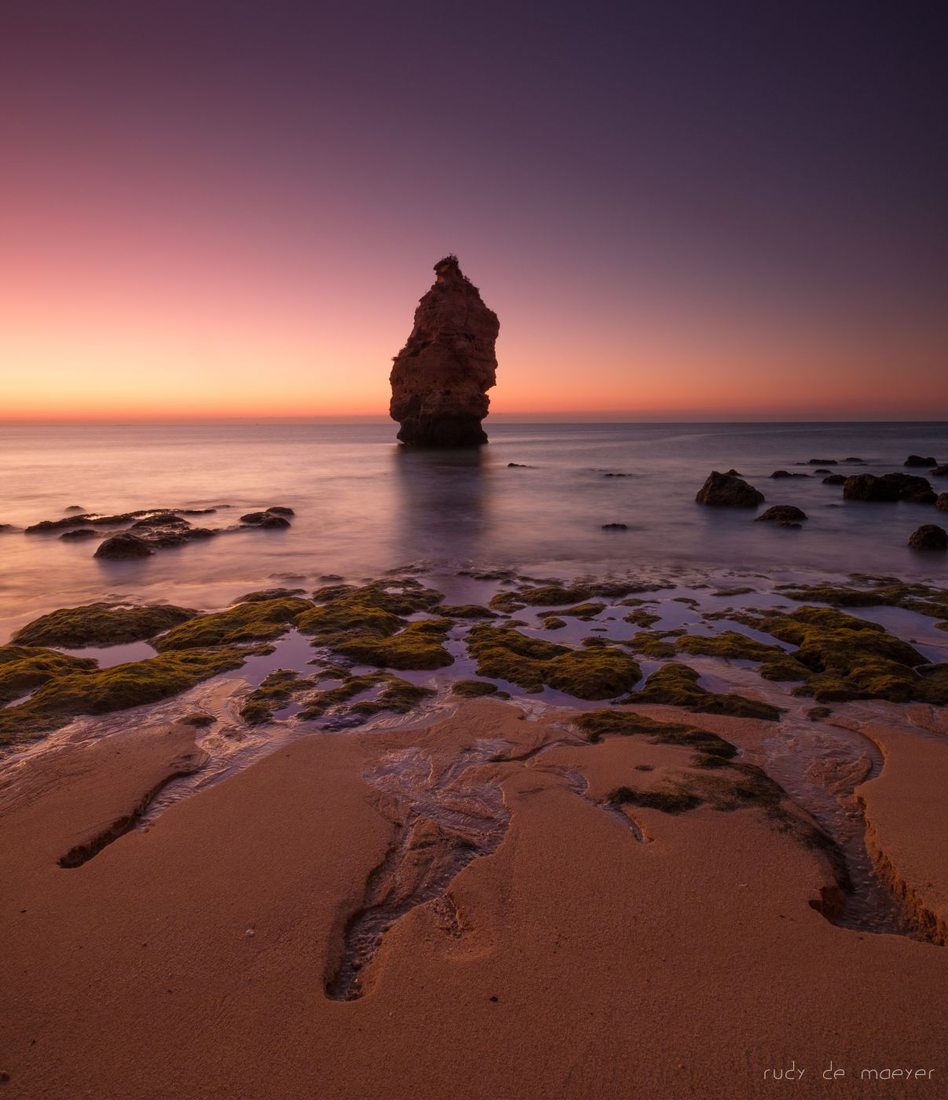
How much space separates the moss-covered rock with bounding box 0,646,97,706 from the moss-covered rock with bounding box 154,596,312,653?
1056 mm

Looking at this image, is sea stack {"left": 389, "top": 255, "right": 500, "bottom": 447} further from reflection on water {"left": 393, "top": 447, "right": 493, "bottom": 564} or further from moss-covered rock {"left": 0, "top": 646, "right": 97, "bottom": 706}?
moss-covered rock {"left": 0, "top": 646, "right": 97, "bottom": 706}

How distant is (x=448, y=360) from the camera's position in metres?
49.3

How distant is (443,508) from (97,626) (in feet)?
53.3

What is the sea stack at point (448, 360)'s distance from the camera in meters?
49.1

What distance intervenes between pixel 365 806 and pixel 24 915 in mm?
1957

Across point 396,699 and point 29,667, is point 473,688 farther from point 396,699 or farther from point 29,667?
point 29,667

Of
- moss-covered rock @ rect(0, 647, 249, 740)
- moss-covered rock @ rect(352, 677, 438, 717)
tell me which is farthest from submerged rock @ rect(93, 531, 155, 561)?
moss-covered rock @ rect(352, 677, 438, 717)

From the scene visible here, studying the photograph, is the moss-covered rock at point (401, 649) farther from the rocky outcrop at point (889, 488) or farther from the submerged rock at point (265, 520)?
the rocky outcrop at point (889, 488)

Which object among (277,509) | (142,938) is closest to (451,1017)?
(142,938)

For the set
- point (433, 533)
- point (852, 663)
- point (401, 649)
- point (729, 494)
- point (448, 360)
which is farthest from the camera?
point (448, 360)

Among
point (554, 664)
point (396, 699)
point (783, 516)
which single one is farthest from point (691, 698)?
point (783, 516)

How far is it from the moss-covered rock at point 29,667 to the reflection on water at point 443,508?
26.7 feet

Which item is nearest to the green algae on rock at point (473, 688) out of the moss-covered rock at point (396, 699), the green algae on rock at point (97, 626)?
the moss-covered rock at point (396, 699)

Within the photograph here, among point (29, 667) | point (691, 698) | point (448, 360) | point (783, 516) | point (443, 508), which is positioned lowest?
point (443, 508)
